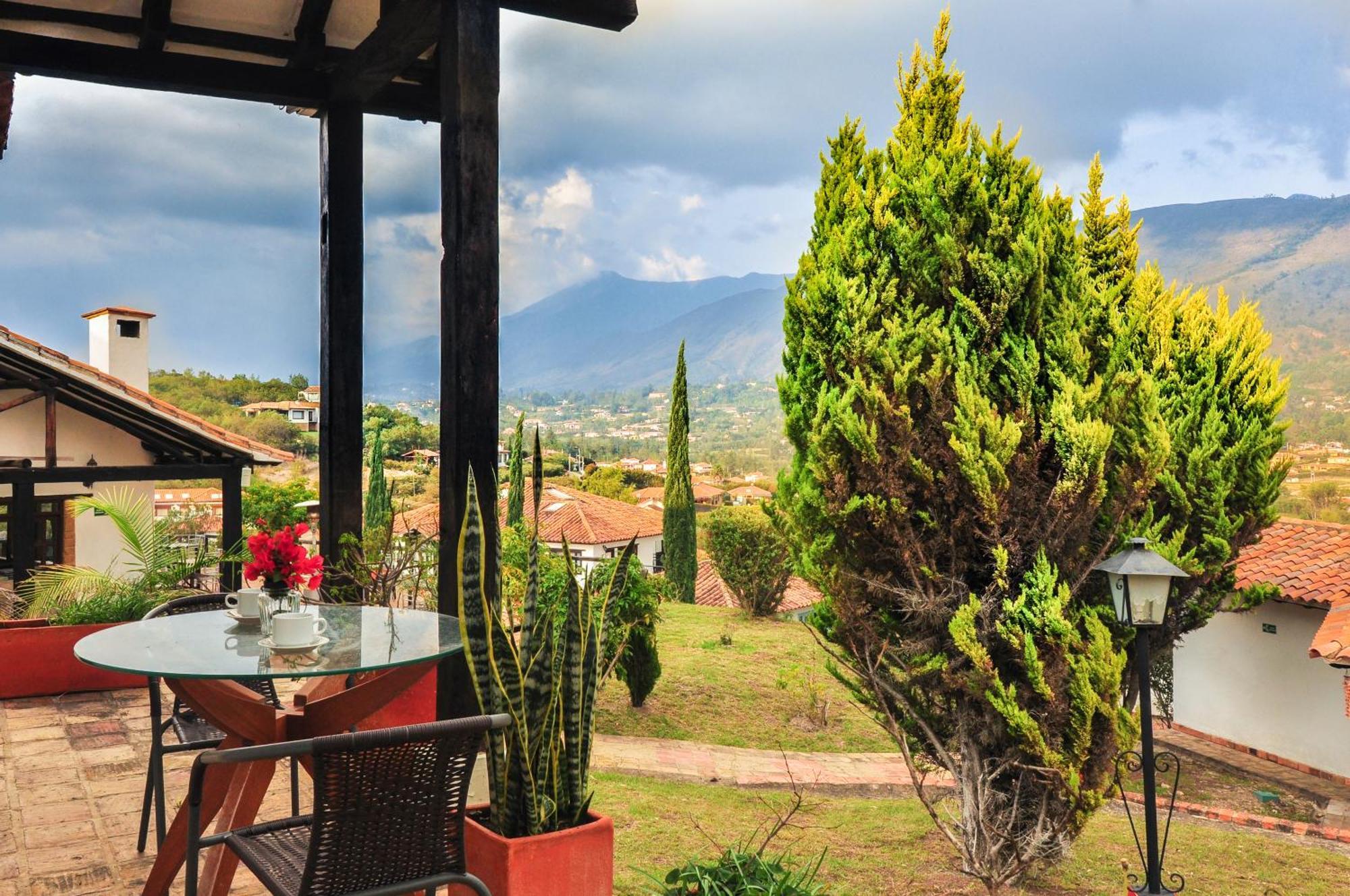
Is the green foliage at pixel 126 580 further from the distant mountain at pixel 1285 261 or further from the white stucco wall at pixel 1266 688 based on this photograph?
the distant mountain at pixel 1285 261

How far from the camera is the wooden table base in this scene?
88.1 inches

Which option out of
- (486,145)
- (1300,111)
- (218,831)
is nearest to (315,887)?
(218,831)

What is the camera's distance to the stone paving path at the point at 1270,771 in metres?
9.13

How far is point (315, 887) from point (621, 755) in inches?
224

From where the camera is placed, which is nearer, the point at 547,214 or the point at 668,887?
the point at 668,887

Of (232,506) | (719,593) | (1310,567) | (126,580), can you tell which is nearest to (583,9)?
(126,580)

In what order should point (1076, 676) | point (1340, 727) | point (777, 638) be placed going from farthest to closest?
point (777, 638) → point (1340, 727) → point (1076, 676)

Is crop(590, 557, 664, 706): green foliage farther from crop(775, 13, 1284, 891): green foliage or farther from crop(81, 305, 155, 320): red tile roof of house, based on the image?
crop(81, 305, 155, 320): red tile roof of house

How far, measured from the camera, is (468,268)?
3.08m

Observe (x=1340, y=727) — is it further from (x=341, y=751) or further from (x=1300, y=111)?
(x=1300, y=111)

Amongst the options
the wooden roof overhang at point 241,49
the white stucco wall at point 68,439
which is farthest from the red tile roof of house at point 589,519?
the wooden roof overhang at point 241,49

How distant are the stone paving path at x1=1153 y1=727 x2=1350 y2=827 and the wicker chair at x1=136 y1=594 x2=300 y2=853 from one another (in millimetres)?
8848

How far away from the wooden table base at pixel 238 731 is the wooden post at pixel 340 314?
2233 millimetres

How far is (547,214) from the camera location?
10688 cm
